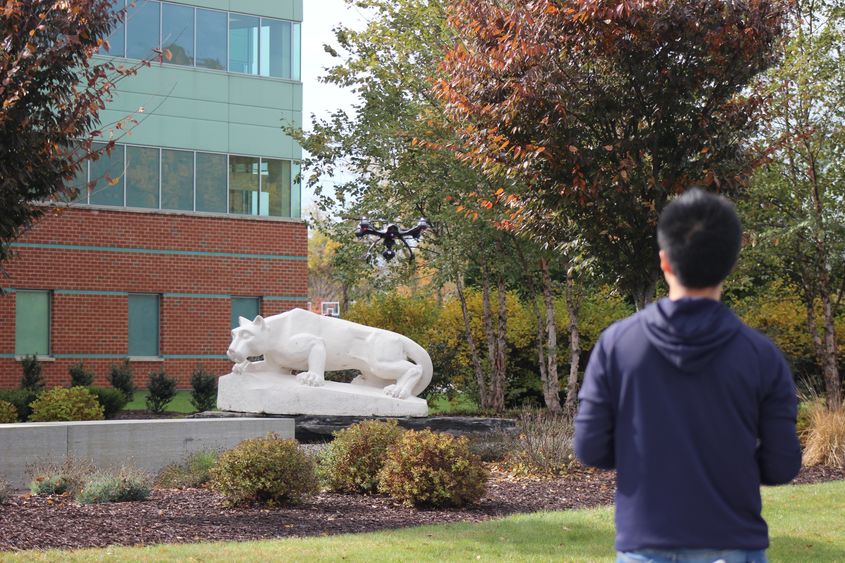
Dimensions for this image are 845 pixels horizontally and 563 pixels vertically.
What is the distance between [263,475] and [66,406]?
8734mm

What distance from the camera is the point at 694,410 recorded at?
10.4ft

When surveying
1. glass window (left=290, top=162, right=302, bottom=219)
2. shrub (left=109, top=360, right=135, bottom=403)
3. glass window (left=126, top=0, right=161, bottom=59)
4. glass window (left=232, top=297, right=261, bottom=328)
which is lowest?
shrub (left=109, top=360, right=135, bottom=403)

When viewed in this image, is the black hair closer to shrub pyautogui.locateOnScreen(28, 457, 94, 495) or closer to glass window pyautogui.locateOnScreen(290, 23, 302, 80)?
shrub pyautogui.locateOnScreen(28, 457, 94, 495)

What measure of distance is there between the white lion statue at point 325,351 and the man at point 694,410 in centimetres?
1383

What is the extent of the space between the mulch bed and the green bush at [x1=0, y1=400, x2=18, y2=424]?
722 cm

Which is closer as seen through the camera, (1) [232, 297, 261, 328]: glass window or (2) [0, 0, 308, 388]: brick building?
(2) [0, 0, 308, 388]: brick building

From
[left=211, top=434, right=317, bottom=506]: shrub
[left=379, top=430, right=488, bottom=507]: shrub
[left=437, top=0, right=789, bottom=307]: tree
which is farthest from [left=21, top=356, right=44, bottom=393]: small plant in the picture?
[left=437, top=0, right=789, bottom=307]: tree

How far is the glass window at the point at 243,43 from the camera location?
30.1m

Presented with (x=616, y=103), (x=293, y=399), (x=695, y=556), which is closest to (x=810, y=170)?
(x=616, y=103)

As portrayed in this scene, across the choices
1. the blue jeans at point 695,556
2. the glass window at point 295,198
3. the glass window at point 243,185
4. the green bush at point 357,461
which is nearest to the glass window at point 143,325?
the glass window at point 243,185

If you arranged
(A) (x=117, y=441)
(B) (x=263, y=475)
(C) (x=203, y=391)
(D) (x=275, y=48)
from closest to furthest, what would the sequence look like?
(B) (x=263, y=475)
(A) (x=117, y=441)
(C) (x=203, y=391)
(D) (x=275, y=48)

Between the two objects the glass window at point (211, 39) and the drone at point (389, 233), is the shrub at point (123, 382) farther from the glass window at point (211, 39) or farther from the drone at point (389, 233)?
the glass window at point (211, 39)

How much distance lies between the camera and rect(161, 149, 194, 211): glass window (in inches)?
1133

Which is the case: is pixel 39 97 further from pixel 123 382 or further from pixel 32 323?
pixel 32 323
